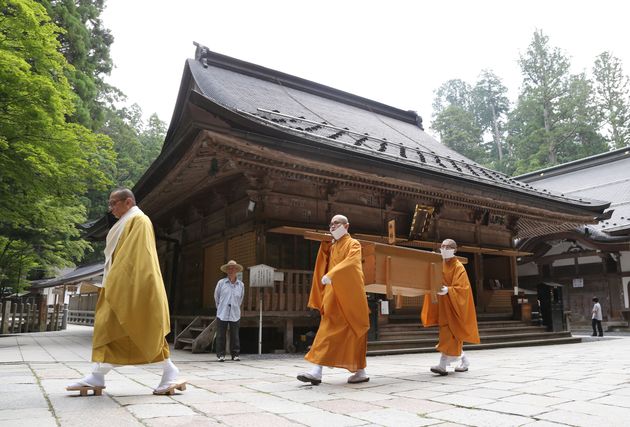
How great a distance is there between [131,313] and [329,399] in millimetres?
1741

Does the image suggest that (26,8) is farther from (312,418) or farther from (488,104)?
(488,104)

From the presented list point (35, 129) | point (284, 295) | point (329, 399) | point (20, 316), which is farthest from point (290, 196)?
point (20, 316)

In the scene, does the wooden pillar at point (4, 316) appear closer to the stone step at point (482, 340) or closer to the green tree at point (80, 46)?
the green tree at point (80, 46)

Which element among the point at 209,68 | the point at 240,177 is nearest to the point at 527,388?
the point at 240,177

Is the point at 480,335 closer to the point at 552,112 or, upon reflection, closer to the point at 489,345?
the point at 489,345

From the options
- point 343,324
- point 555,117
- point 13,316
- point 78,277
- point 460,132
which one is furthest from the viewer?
point 460,132

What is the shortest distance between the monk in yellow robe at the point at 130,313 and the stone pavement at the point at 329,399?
27cm

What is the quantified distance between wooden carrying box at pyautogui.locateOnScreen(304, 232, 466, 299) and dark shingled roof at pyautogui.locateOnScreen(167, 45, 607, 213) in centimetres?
350

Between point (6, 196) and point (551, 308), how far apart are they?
13742 mm

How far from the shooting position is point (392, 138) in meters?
14.6

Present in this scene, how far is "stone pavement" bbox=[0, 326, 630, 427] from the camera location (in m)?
2.90

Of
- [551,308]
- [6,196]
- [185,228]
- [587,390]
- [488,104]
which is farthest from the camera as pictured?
[488,104]

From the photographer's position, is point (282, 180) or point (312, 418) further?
point (282, 180)

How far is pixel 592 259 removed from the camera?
1752 centimetres
